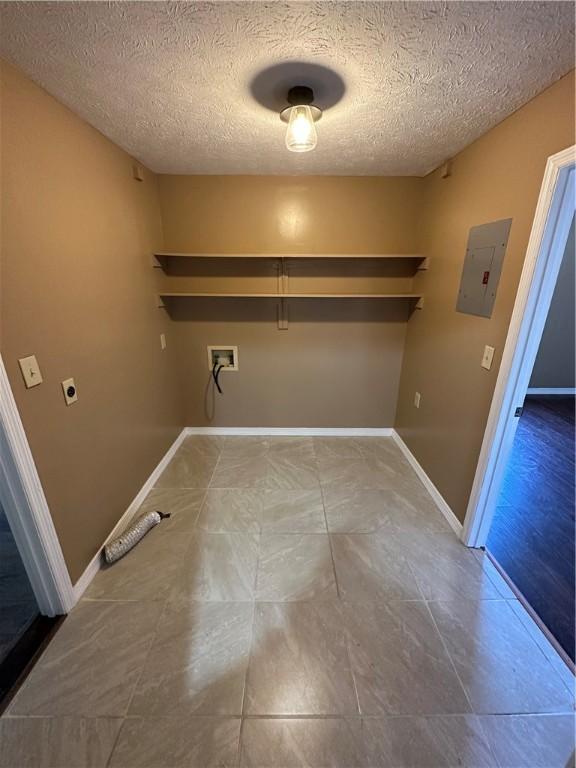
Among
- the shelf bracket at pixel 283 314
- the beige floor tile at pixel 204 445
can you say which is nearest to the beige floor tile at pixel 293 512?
the beige floor tile at pixel 204 445

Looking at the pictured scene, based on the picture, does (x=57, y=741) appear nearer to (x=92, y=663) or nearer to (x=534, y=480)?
(x=92, y=663)

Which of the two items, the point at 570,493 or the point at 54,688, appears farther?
the point at 570,493

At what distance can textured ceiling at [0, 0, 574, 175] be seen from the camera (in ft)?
2.92

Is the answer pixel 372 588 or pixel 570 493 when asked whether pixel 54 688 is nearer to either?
pixel 372 588

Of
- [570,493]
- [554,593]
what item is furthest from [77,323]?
[570,493]

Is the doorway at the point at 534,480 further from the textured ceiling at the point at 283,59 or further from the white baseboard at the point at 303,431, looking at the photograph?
the white baseboard at the point at 303,431

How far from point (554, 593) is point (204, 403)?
2.88 metres

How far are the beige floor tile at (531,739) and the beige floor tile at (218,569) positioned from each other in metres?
1.06

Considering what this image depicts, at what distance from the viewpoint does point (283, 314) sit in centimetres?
269

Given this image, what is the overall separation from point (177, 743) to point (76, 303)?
188 centimetres

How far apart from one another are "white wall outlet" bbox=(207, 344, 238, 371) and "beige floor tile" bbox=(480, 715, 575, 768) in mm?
2647

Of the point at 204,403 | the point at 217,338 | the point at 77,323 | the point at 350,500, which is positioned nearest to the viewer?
the point at 77,323

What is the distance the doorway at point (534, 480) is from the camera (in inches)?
49.4

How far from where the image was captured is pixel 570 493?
7.35 ft
